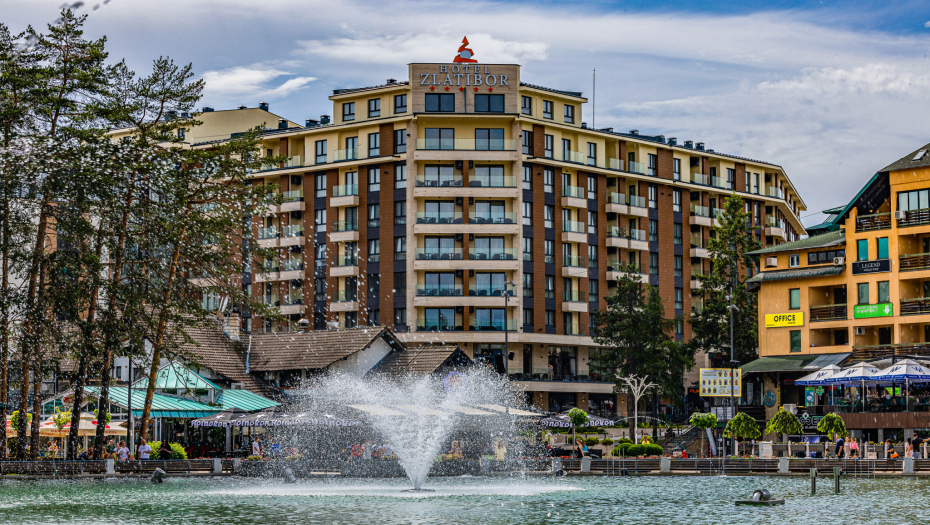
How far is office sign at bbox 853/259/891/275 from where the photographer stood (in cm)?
7300

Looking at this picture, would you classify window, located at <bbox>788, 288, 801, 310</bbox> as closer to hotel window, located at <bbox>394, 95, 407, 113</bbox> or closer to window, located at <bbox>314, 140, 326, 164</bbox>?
hotel window, located at <bbox>394, 95, 407, 113</bbox>

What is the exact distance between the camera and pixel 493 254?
10112 cm

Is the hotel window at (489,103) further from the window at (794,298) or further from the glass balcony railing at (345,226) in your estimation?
the window at (794,298)

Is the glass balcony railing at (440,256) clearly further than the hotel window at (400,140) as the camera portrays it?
No

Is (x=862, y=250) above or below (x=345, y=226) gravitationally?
below

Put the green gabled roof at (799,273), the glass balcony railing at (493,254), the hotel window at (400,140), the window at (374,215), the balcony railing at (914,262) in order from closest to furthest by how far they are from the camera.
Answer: the balcony railing at (914,262) < the green gabled roof at (799,273) < the glass balcony railing at (493,254) < the hotel window at (400,140) < the window at (374,215)

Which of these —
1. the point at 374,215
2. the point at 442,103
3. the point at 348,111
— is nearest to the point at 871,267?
the point at 442,103

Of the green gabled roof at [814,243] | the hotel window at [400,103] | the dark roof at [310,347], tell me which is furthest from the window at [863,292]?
the hotel window at [400,103]

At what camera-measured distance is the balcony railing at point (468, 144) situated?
4018 inches

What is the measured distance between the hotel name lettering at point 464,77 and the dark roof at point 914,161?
38102 mm

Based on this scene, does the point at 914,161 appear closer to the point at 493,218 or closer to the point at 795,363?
the point at 795,363

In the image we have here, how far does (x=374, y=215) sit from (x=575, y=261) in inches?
748

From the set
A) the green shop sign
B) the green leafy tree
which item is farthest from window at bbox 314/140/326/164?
the green shop sign

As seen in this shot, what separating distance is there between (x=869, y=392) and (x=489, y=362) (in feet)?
115
